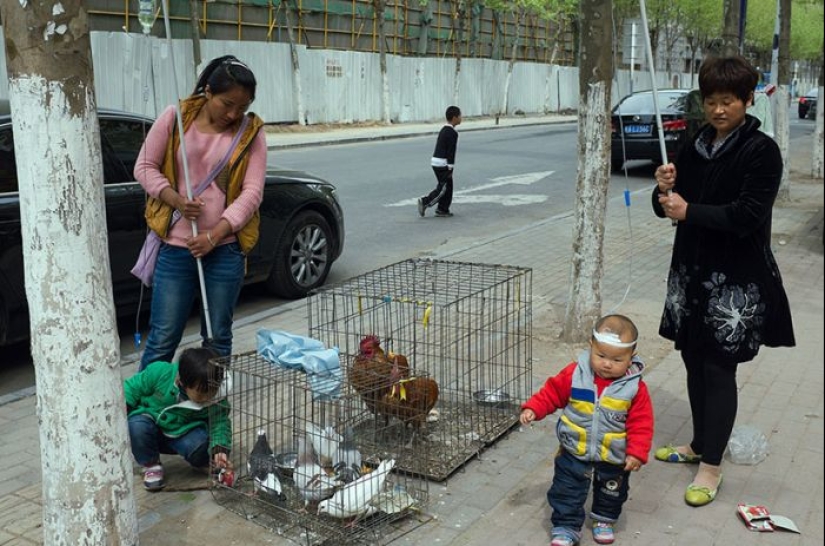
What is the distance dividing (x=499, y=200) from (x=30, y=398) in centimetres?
928

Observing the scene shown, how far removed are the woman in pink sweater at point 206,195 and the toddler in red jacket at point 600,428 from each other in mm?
1663

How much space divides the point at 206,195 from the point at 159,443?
1.19m

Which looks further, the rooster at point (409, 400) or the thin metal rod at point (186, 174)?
the rooster at point (409, 400)

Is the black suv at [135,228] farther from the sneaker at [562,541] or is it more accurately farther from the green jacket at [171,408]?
Answer: the sneaker at [562,541]

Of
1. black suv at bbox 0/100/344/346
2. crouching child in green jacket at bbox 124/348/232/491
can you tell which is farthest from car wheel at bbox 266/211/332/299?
crouching child in green jacket at bbox 124/348/232/491

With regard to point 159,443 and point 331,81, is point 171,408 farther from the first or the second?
point 331,81

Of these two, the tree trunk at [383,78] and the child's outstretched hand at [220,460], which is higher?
the tree trunk at [383,78]

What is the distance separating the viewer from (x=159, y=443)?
3.98m

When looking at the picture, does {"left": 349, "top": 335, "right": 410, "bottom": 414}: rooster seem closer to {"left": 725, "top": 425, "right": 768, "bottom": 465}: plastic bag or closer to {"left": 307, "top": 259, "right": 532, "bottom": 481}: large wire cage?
{"left": 307, "top": 259, "right": 532, "bottom": 481}: large wire cage

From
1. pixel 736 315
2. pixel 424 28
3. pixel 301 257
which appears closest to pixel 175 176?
pixel 736 315

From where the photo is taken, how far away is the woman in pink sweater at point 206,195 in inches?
160

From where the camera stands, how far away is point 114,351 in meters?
2.95

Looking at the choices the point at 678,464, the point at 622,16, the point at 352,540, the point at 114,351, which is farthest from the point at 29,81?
the point at 622,16

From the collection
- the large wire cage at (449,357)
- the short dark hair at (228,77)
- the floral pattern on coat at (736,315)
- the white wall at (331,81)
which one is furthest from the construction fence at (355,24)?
the floral pattern on coat at (736,315)
